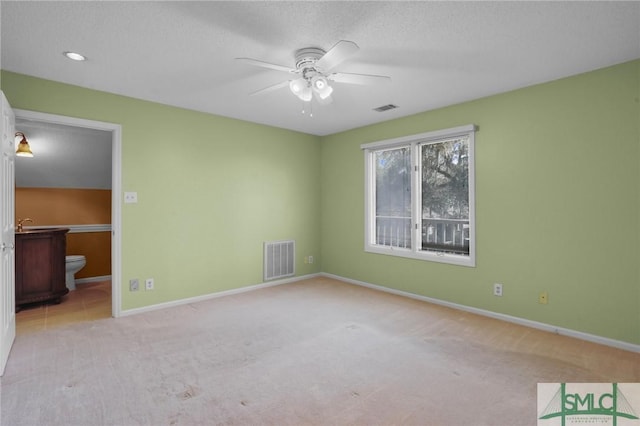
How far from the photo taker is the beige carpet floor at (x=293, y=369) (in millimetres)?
1923

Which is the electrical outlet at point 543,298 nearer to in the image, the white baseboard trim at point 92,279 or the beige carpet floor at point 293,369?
the beige carpet floor at point 293,369

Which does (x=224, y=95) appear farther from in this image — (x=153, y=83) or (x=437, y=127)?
(x=437, y=127)

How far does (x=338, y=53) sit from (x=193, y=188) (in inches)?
109

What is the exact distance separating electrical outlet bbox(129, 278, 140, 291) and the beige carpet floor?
310 mm

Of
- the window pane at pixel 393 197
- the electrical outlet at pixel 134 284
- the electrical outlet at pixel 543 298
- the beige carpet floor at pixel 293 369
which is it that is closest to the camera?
the beige carpet floor at pixel 293 369

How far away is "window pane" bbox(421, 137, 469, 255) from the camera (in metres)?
3.91

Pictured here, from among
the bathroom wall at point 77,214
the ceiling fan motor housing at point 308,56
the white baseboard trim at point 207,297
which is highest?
the ceiling fan motor housing at point 308,56

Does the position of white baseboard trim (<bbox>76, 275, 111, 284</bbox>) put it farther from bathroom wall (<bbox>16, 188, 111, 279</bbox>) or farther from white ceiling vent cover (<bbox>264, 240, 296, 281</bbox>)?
white ceiling vent cover (<bbox>264, 240, 296, 281</bbox>)

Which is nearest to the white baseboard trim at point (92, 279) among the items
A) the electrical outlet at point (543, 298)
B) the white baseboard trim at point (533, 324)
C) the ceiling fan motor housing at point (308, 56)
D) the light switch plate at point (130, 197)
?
the light switch plate at point (130, 197)

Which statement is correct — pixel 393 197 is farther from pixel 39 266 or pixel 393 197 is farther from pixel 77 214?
pixel 77 214

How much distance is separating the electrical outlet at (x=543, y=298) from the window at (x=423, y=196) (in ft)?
2.34

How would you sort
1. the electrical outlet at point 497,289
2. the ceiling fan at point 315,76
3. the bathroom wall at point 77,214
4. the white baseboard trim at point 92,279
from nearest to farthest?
1. the ceiling fan at point 315,76
2. the electrical outlet at point 497,289
3. the bathroom wall at point 77,214
4. the white baseboard trim at point 92,279

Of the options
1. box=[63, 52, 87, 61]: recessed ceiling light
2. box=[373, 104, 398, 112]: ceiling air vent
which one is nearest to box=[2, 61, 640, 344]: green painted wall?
box=[373, 104, 398, 112]: ceiling air vent

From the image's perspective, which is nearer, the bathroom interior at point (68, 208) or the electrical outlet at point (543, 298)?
the electrical outlet at point (543, 298)
